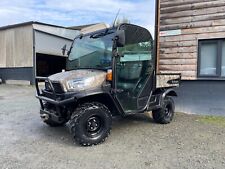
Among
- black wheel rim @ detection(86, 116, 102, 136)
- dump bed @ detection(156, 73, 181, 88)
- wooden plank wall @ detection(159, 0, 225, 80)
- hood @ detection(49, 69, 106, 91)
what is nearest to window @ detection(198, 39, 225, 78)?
wooden plank wall @ detection(159, 0, 225, 80)

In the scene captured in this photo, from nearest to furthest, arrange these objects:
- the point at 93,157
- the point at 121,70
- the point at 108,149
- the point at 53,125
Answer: the point at 93,157 < the point at 108,149 < the point at 121,70 < the point at 53,125

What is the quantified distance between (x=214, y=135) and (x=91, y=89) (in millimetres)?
2880

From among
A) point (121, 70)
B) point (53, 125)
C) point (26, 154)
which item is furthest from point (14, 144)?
point (121, 70)

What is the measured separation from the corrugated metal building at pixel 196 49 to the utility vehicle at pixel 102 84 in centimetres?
165

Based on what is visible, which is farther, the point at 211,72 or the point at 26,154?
the point at 211,72

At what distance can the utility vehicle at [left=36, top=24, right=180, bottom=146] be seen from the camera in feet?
16.4

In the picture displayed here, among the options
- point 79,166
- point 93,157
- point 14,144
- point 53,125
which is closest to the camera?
point 79,166

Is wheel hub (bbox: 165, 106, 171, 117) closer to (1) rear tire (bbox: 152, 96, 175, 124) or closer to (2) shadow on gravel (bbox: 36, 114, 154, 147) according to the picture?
(1) rear tire (bbox: 152, 96, 175, 124)

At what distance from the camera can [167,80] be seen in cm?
684

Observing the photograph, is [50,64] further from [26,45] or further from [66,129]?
[66,129]

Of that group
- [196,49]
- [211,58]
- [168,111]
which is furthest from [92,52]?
[211,58]

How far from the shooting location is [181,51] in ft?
26.7

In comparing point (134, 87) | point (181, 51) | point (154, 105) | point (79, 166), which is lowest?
point (79, 166)

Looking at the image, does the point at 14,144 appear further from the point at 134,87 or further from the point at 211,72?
the point at 211,72
